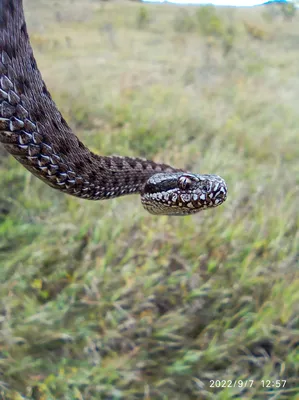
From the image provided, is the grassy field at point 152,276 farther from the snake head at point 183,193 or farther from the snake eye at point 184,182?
the snake eye at point 184,182

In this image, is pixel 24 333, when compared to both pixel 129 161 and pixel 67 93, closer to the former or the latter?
pixel 129 161

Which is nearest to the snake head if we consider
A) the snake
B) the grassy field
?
the snake

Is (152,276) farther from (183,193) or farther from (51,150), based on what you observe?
(51,150)

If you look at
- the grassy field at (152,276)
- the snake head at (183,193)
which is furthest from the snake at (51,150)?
the grassy field at (152,276)

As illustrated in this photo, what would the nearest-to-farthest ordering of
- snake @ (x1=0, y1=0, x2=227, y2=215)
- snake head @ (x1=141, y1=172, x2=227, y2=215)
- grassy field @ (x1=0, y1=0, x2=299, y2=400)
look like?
snake @ (x1=0, y1=0, x2=227, y2=215) → snake head @ (x1=141, y1=172, x2=227, y2=215) → grassy field @ (x1=0, y1=0, x2=299, y2=400)

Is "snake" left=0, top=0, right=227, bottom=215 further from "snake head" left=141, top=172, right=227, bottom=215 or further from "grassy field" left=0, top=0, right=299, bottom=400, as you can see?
"grassy field" left=0, top=0, right=299, bottom=400

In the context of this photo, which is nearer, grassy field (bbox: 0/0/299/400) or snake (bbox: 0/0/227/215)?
snake (bbox: 0/0/227/215)

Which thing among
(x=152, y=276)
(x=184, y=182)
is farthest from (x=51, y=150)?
(x=152, y=276)
